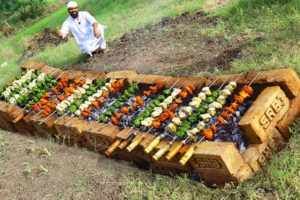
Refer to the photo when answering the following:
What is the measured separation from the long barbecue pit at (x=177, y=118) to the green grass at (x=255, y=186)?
12 centimetres

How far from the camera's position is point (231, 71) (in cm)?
565

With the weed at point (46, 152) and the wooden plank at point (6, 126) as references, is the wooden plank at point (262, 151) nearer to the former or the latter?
the weed at point (46, 152)

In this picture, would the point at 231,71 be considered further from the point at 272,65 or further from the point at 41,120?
the point at 41,120

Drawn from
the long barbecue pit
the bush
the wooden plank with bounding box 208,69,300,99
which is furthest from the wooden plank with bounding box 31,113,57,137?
the bush

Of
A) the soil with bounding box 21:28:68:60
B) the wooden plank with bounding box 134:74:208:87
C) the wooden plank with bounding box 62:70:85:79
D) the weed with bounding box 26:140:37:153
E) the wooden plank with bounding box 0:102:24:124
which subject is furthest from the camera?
the soil with bounding box 21:28:68:60

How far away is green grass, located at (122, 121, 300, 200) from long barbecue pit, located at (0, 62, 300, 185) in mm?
117

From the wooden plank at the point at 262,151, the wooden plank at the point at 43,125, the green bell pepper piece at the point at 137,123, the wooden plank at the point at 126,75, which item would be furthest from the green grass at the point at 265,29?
the wooden plank at the point at 43,125

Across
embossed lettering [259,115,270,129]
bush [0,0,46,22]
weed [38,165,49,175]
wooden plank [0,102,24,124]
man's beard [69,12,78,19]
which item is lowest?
bush [0,0,46,22]

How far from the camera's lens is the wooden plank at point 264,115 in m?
3.92

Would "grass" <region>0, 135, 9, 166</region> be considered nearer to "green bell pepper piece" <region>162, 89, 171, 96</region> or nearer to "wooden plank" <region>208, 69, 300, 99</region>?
"green bell pepper piece" <region>162, 89, 171, 96</region>

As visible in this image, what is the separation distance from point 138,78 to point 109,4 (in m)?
9.50

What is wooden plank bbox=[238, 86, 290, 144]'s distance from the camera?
12.9ft

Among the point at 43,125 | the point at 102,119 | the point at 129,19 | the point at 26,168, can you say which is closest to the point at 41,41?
the point at 129,19

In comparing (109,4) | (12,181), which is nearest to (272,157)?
(12,181)
